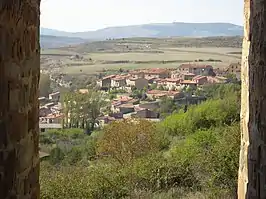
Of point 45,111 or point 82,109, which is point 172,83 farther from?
point 82,109

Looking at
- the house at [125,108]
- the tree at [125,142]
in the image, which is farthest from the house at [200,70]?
the tree at [125,142]

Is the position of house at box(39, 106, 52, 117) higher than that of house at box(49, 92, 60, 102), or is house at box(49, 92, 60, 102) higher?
house at box(49, 92, 60, 102)

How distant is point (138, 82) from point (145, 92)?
4.08 ft

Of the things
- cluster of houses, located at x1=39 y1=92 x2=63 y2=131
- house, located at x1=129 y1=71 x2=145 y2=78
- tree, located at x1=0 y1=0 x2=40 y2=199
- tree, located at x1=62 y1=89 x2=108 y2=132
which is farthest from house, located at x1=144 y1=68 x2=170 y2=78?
tree, located at x1=0 y1=0 x2=40 y2=199

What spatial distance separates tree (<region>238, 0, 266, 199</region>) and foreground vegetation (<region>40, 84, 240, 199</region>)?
504 centimetres

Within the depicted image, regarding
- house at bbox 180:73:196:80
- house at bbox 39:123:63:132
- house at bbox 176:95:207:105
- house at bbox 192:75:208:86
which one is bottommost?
house at bbox 39:123:63:132

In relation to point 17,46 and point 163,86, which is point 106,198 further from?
point 163,86

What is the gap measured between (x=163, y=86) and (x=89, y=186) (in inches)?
618

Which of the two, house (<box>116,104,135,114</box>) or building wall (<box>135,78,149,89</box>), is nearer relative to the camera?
house (<box>116,104,135,114</box>)

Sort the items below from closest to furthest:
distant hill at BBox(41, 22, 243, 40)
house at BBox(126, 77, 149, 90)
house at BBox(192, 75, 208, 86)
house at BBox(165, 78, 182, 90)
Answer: house at BBox(192, 75, 208, 86) → house at BBox(165, 78, 182, 90) → house at BBox(126, 77, 149, 90) → distant hill at BBox(41, 22, 243, 40)

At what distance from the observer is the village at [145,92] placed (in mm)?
17219

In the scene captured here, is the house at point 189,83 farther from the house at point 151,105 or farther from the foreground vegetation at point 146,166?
the foreground vegetation at point 146,166

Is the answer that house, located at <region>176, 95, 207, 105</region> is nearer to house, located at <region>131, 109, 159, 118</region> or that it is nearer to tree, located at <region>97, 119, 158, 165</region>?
house, located at <region>131, 109, 159, 118</region>

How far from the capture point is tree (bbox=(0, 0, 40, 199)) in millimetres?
1971
